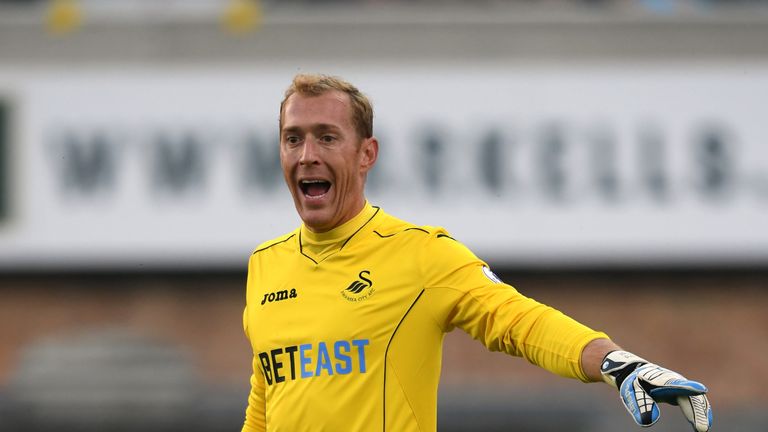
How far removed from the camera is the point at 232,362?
47.5 ft

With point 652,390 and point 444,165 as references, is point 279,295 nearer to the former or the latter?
point 652,390

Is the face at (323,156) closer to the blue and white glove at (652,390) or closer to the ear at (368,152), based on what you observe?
the ear at (368,152)

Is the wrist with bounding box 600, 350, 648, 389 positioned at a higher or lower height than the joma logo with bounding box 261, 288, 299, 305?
lower

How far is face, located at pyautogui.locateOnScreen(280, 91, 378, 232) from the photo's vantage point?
4.32 meters

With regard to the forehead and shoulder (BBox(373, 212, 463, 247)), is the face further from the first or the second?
shoulder (BBox(373, 212, 463, 247))

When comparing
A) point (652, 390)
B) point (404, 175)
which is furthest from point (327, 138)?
point (404, 175)

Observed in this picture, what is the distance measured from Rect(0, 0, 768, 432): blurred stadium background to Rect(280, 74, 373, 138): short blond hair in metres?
9.15

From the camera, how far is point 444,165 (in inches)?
549

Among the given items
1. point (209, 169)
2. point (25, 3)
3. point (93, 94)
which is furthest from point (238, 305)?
point (25, 3)

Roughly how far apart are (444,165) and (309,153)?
9.68 meters

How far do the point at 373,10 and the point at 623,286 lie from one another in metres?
4.04

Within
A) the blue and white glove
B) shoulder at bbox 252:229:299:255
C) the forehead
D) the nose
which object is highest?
the forehead

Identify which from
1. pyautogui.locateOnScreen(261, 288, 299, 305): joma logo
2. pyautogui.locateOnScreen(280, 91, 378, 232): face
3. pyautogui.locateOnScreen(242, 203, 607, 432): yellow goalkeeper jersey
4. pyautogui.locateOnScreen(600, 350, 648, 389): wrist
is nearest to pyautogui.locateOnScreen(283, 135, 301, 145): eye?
pyautogui.locateOnScreen(280, 91, 378, 232): face

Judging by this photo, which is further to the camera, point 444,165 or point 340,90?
point 444,165
